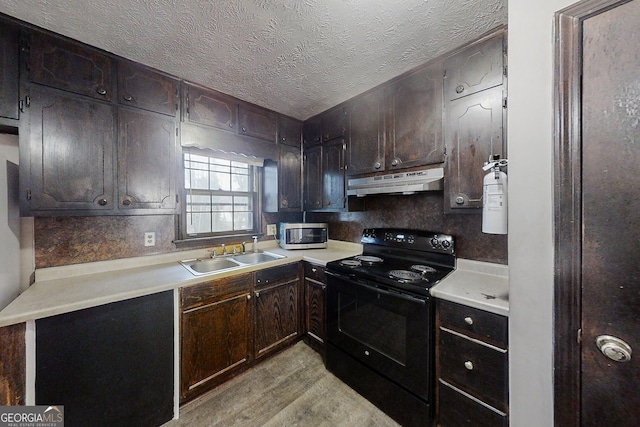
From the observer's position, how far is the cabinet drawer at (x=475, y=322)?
1147 mm

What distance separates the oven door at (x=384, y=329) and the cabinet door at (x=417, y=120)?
1.05 meters

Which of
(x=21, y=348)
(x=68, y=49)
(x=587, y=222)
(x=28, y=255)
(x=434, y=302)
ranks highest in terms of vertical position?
(x=68, y=49)

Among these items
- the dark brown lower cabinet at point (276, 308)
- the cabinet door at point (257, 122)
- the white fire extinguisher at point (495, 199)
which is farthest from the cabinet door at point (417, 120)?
the dark brown lower cabinet at point (276, 308)

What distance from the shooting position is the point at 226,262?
230 cm

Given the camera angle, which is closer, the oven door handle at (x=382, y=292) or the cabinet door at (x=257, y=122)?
the oven door handle at (x=382, y=292)

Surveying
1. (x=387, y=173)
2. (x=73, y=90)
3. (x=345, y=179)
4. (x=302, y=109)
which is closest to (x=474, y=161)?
(x=387, y=173)

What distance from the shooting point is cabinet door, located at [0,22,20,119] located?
50.0 inches

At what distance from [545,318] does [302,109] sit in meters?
2.52

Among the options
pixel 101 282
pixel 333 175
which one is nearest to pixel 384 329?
pixel 333 175

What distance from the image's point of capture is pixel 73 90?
4.79 ft

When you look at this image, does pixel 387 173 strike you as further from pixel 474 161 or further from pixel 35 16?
pixel 35 16

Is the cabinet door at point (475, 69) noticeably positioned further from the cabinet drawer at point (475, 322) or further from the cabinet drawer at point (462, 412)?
the cabinet drawer at point (462, 412)

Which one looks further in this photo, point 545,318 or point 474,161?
point 474,161

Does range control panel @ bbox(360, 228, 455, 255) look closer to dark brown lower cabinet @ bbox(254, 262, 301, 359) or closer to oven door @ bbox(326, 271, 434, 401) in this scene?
oven door @ bbox(326, 271, 434, 401)
